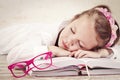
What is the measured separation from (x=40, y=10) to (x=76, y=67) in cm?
71

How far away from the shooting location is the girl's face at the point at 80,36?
1.62m

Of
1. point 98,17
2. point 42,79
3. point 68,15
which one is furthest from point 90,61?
point 68,15

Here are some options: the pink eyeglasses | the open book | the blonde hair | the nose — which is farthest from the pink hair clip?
the pink eyeglasses

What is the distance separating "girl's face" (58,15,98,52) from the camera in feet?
5.30

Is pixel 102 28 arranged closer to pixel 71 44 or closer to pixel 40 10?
pixel 71 44

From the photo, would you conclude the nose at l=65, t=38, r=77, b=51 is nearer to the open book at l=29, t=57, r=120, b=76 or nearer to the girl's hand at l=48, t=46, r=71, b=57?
the girl's hand at l=48, t=46, r=71, b=57

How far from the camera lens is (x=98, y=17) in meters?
1.62

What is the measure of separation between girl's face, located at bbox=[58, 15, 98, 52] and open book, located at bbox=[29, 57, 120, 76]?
332 millimetres

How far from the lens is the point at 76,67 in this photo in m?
1.27

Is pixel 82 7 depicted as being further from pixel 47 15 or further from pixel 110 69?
pixel 110 69

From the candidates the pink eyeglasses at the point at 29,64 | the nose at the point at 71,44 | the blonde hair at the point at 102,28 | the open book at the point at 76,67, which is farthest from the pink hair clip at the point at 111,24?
the pink eyeglasses at the point at 29,64

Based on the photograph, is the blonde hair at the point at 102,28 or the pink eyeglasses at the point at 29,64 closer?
the pink eyeglasses at the point at 29,64

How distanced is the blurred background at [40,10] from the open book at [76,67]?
646 millimetres

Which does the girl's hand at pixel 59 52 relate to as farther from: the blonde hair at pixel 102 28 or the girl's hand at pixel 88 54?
the blonde hair at pixel 102 28
